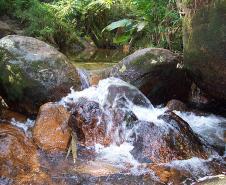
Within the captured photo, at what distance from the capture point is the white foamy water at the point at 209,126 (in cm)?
477

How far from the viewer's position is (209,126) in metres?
5.21

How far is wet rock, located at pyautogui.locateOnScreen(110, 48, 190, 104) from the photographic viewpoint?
588 centimetres

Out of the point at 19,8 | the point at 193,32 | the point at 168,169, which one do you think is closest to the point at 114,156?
the point at 168,169

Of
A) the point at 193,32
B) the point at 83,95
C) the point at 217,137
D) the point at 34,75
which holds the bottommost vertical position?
the point at 217,137

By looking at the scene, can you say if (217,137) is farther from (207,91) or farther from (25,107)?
(25,107)

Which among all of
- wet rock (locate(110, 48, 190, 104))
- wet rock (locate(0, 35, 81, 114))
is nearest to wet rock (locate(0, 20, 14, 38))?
wet rock (locate(0, 35, 81, 114))

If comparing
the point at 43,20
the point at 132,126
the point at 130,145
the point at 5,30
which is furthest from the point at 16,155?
the point at 5,30

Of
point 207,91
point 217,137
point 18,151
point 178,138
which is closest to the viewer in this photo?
point 18,151

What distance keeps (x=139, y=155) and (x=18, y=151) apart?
4.40 ft

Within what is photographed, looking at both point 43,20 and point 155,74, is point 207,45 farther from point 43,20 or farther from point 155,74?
point 43,20

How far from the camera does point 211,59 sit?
4828 millimetres

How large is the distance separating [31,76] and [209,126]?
2657 mm

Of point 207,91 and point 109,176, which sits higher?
point 207,91

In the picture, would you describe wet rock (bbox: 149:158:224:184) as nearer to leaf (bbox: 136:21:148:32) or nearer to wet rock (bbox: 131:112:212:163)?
wet rock (bbox: 131:112:212:163)
